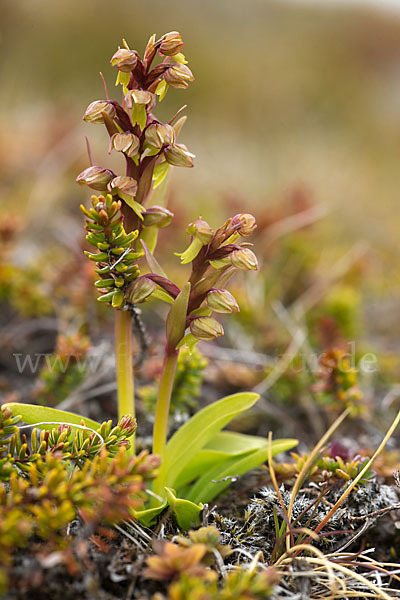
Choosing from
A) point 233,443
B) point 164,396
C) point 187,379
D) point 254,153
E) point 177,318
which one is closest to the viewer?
point 177,318

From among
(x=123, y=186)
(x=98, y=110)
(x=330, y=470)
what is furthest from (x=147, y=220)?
(x=330, y=470)

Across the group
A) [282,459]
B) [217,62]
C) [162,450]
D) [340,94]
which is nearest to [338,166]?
[340,94]

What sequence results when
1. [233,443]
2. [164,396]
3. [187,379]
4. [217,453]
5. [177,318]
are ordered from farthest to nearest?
[187,379] → [233,443] → [217,453] → [164,396] → [177,318]

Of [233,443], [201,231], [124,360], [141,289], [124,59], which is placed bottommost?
[233,443]

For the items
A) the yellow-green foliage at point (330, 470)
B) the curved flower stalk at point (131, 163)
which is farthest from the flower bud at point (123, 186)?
the yellow-green foliage at point (330, 470)

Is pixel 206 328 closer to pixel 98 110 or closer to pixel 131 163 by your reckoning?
pixel 131 163

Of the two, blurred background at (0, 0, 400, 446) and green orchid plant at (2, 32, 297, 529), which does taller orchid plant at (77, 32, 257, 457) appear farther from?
blurred background at (0, 0, 400, 446)

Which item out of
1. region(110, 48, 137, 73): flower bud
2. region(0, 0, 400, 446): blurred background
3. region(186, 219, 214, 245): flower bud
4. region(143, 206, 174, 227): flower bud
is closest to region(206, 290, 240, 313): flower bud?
region(186, 219, 214, 245): flower bud

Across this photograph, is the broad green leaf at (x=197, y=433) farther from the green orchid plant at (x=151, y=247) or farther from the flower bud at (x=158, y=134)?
the flower bud at (x=158, y=134)

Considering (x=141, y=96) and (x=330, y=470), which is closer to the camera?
(x=141, y=96)
